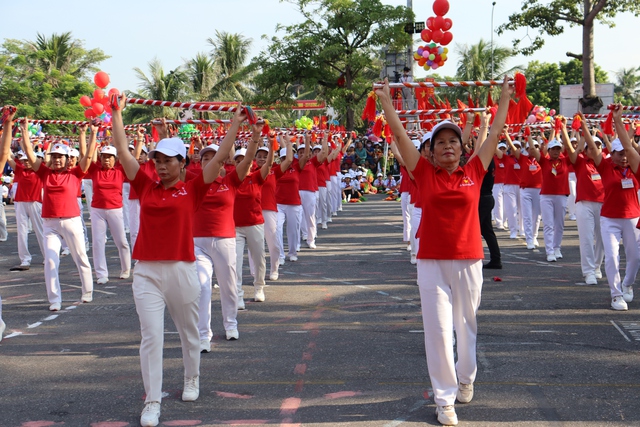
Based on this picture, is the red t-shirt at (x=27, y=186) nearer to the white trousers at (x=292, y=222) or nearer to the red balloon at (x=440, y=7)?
the white trousers at (x=292, y=222)

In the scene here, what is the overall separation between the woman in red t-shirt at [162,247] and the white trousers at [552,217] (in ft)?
28.7

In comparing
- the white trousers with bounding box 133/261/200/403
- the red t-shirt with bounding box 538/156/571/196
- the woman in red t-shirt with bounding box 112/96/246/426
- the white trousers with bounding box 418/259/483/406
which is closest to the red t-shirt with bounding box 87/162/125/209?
the woman in red t-shirt with bounding box 112/96/246/426

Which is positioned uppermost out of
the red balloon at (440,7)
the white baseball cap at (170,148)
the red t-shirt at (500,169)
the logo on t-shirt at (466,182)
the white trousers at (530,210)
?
Result: the red balloon at (440,7)

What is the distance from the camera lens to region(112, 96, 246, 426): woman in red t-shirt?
5.79m

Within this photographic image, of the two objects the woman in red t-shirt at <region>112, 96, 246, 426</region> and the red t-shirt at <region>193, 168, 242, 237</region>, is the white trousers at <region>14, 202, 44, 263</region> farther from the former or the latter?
the woman in red t-shirt at <region>112, 96, 246, 426</region>

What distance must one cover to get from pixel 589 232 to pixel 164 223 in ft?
22.7

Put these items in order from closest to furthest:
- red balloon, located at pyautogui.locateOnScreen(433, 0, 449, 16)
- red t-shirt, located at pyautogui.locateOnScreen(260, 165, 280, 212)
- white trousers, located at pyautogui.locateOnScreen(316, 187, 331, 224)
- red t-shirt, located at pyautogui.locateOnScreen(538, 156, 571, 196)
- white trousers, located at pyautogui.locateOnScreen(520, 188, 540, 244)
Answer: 1. red t-shirt, located at pyautogui.locateOnScreen(260, 165, 280, 212)
2. red t-shirt, located at pyautogui.locateOnScreen(538, 156, 571, 196)
3. white trousers, located at pyautogui.locateOnScreen(520, 188, 540, 244)
4. red balloon, located at pyautogui.locateOnScreen(433, 0, 449, 16)
5. white trousers, located at pyautogui.locateOnScreen(316, 187, 331, 224)

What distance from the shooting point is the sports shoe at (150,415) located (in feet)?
18.3

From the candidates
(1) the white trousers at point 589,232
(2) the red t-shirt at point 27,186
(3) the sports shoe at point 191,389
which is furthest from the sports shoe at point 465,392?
(2) the red t-shirt at point 27,186

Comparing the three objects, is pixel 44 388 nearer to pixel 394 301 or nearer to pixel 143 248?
pixel 143 248

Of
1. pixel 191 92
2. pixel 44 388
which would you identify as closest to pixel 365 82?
pixel 191 92

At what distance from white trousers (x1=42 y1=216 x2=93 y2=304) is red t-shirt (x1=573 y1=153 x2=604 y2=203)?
22.0ft

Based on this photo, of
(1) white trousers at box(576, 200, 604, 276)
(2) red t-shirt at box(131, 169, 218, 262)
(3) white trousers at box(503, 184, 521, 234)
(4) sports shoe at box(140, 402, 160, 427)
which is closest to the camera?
(4) sports shoe at box(140, 402, 160, 427)

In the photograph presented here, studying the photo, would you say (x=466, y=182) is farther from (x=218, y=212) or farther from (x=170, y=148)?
(x=218, y=212)
